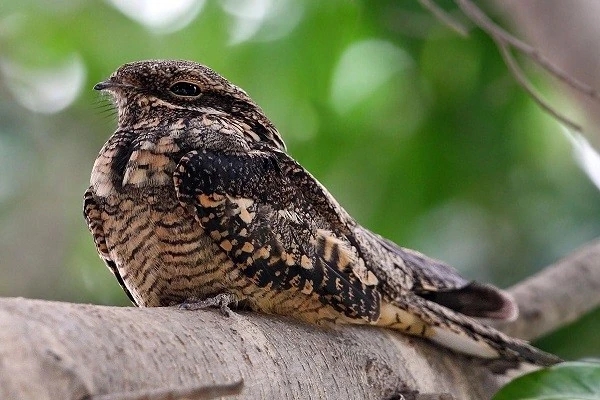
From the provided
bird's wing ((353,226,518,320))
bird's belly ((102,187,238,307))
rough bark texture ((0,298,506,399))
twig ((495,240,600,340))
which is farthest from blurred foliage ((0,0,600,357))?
bird's belly ((102,187,238,307))

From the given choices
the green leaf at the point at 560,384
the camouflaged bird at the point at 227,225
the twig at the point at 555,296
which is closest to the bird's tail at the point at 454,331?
the camouflaged bird at the point at 227,225

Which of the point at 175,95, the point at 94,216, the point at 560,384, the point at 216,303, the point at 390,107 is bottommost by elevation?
the point at 560,384

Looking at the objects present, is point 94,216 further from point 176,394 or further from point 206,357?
point 176,394

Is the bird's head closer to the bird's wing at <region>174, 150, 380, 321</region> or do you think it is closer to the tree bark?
the bird's wing at <region>174, 150, 380, 321</region>

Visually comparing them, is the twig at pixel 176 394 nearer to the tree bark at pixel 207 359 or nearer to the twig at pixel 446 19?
the tree bark at pixel 207 359

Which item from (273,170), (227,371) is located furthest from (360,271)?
(227,371)

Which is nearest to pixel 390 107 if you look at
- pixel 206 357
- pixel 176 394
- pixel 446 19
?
pixel 446 19
